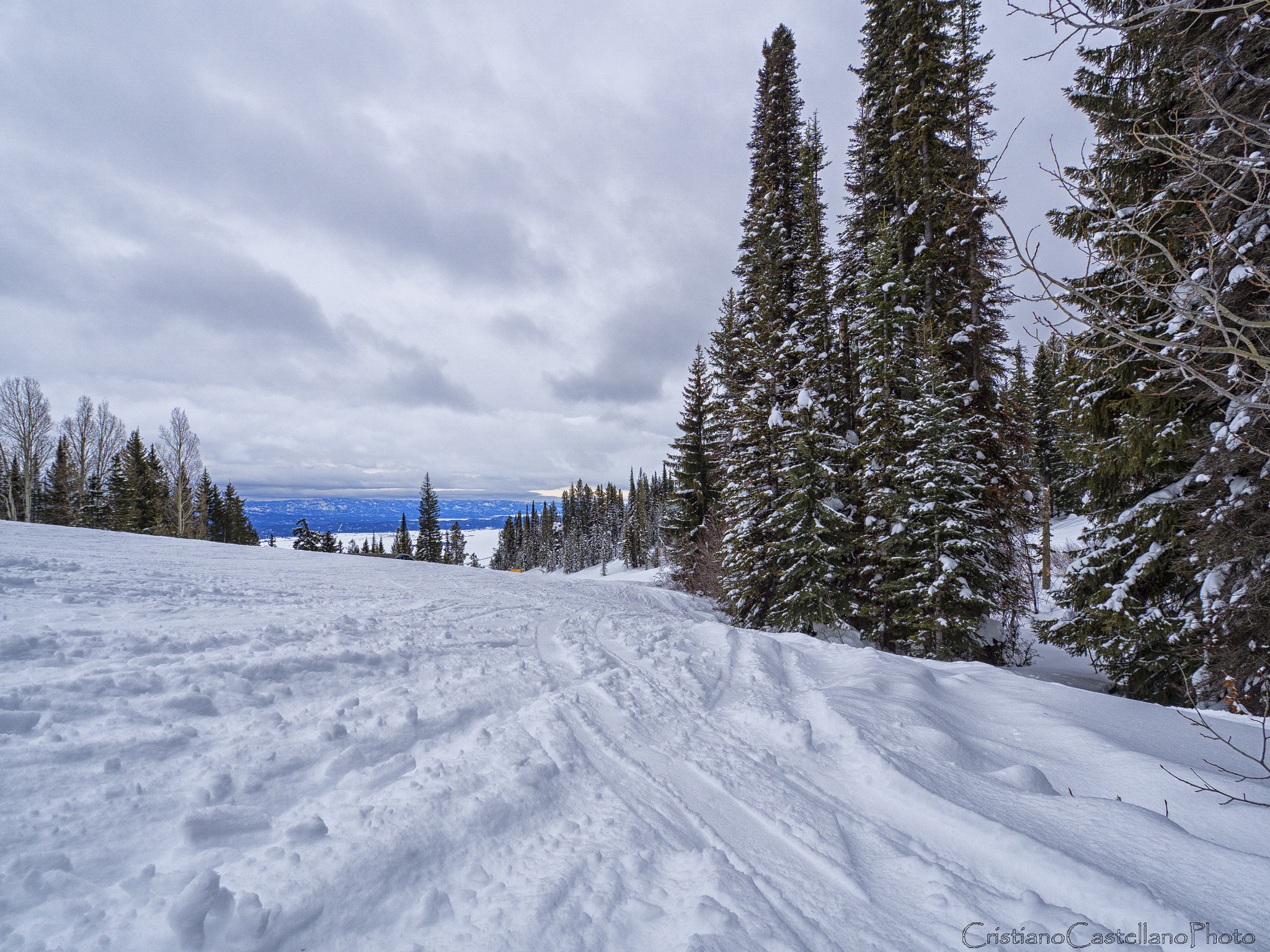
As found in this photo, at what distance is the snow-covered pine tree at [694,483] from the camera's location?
20.1 meters

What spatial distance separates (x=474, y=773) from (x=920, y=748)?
3206 mm

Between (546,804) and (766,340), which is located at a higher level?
(766,340)

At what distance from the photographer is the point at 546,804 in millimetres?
2682

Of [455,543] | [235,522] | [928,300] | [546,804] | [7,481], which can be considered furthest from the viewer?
[455,543]

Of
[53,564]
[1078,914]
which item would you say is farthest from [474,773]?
[53,564]

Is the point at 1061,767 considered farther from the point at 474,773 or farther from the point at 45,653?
the point at 45,653

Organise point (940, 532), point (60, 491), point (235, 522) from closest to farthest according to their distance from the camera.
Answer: point (940, 532) < point (60, 491) < point (235, 522)

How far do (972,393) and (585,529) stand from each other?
213ft

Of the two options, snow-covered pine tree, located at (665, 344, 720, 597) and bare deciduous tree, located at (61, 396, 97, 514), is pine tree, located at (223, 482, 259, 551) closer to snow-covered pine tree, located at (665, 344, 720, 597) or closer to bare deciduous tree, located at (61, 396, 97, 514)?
bare deciduous tree, located at (61, 396, 97, 514)

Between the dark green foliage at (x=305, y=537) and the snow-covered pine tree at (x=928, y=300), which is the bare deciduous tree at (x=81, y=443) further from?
the snow-covered pine tree at (x=928, y=300)

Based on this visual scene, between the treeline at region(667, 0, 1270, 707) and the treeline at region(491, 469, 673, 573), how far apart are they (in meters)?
45.4

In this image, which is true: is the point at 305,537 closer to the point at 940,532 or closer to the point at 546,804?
the point at 940,532

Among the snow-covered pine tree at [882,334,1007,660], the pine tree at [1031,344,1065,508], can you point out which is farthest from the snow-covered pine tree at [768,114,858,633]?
the pine tree at [1031,344,1065,508]

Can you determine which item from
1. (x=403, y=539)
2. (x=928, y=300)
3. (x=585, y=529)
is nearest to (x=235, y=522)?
(x=403, y=539)
